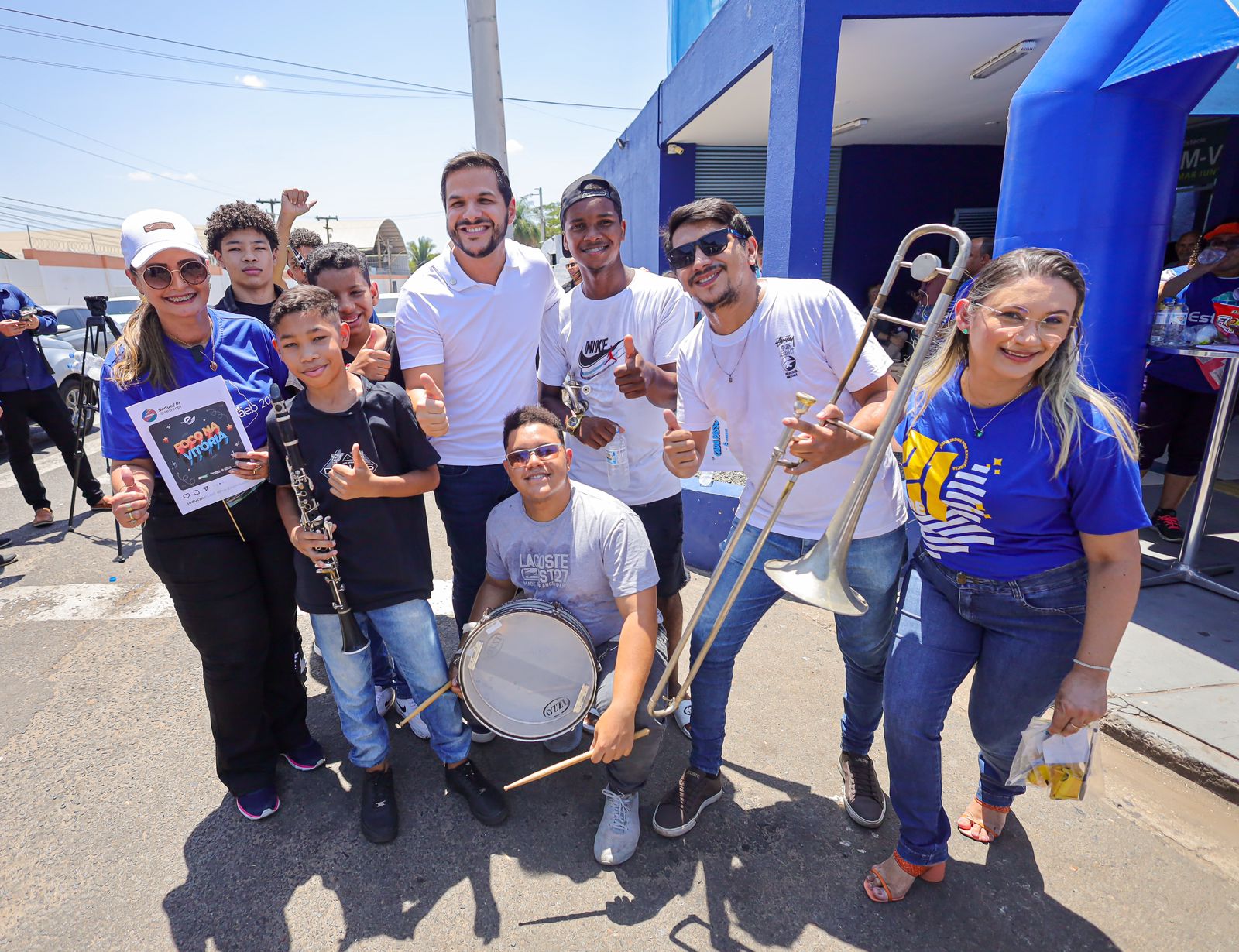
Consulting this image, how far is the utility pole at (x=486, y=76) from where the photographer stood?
5.70 meters

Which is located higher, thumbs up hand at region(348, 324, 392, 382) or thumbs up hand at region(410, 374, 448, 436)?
thumbs up hand at region(348, 324, 392, 382)

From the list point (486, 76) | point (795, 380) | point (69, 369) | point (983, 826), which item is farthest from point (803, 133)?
point (69, 369)

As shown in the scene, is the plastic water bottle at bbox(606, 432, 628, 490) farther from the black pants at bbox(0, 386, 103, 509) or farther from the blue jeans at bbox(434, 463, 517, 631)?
the black pants at bbox(0, 386, 103, 509)

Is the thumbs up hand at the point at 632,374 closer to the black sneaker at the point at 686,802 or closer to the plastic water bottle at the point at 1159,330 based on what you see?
the black sneaker at the point at 686,802

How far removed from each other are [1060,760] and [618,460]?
1.93 meters

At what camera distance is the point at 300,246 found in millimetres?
4398

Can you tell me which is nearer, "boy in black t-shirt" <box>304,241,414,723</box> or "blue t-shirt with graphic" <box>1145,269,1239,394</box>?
"boy in black t-shirt" <box>304,241,414,723</box>

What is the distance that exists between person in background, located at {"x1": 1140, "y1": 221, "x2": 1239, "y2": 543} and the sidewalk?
691 millimetres

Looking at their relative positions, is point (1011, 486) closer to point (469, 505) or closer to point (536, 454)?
point (536, 454)

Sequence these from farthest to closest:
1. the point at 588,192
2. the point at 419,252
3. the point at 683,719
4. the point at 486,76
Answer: the point at 419,252, the point at 486,76, the point at 683,719, the point at 588,192

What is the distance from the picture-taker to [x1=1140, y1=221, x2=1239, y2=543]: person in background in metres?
4.51

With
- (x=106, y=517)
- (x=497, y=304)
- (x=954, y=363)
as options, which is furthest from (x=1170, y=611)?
(x=106, y=517)

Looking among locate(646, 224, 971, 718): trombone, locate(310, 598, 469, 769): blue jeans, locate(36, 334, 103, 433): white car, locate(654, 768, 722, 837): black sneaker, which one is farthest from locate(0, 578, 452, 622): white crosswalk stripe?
locate(36, 334, 103, 433): white car

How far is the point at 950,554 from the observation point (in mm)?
2148
